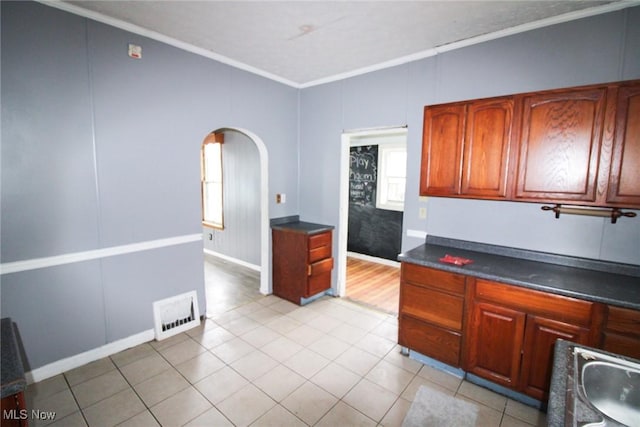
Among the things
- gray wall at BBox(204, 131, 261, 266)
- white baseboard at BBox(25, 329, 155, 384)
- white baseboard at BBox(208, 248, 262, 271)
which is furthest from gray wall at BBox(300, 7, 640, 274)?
white baseboard at BBox(25, 329, 155, 384)

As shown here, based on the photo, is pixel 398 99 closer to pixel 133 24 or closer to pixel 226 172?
pixel 133 24

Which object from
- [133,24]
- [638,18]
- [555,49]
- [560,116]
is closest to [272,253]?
[133,24]

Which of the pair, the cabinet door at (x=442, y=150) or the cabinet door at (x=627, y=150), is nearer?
the cabinet door at (x=627, y=150)

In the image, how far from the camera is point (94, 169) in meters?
2.37

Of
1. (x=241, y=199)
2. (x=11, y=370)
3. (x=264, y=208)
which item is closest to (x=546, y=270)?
(x=264, y=208)

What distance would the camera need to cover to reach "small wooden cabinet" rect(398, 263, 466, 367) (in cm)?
227

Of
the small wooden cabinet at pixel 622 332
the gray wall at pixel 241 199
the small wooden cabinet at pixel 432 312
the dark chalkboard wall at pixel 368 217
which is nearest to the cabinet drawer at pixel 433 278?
the small wooden cabinet at pixel 432 312

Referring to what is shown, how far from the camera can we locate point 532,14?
2174 millimetres

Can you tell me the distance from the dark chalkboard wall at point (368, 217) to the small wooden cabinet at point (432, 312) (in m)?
2.62

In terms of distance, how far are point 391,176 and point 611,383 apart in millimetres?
4294

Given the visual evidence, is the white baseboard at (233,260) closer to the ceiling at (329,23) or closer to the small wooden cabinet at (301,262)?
the small wooden cabinet at (301,262)

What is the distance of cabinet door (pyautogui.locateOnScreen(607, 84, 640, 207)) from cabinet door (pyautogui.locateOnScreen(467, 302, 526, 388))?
100 centimetres

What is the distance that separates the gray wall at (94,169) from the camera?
6.74ft

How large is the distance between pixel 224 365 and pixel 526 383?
2209mm
